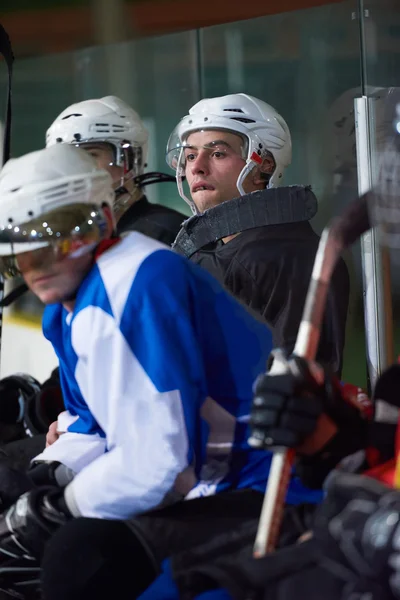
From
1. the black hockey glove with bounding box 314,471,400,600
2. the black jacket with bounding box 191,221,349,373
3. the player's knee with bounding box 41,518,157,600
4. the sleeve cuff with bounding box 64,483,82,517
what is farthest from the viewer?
the black jacket with bounding box 191,221,349,373

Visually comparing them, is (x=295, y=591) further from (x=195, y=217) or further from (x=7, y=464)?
(x=195, y=217)

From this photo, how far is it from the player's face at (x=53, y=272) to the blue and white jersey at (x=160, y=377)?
3cm

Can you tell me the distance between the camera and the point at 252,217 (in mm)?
2883

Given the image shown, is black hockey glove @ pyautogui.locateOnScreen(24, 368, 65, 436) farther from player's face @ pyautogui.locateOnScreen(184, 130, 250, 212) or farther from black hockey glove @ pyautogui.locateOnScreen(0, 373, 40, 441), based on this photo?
player's face @ pyautogui.locateOnScreen(184, 130, 250, 212)

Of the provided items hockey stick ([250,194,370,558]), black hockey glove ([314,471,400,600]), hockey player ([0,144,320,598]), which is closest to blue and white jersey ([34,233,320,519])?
hockey player ([0,144,320,598])

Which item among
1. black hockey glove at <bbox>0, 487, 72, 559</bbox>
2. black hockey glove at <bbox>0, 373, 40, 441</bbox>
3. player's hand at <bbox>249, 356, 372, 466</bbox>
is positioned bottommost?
black hockey glove at <bbox>0, 373, 40, 441</bbox>

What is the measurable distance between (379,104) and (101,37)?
250 centimetres

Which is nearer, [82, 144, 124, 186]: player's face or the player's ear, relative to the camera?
the player's ear

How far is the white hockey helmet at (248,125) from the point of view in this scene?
305 centimetres

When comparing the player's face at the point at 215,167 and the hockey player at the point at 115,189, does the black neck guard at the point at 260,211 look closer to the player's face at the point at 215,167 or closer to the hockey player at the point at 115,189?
the player's face at the point at 215,167

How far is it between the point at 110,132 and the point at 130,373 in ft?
5.58

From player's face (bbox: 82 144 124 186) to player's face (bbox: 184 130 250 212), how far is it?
0.33m

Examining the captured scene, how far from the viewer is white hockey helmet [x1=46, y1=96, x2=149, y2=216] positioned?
3.36 m

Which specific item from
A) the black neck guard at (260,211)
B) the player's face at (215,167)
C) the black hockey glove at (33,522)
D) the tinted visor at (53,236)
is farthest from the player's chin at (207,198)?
the black hockey glove at (33,522)
